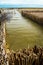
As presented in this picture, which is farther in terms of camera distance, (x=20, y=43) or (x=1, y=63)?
(x=20, y=43)

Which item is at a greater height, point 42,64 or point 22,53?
point 22,53

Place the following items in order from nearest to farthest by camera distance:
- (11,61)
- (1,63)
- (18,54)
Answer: (1,63) → (11,61) → (18,54)

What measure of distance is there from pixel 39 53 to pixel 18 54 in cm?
119

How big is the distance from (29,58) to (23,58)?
319 millimetres

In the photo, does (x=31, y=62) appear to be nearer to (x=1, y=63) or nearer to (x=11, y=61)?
(x=11, y=61)

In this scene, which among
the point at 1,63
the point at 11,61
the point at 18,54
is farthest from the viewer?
the point at 18,54

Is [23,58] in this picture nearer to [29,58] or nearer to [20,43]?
[29,58]

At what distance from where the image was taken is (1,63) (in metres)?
7.53

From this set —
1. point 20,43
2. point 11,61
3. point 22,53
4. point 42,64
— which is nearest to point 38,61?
point 42,64

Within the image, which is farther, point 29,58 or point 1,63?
point 29,58

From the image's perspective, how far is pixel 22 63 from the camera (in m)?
9.15

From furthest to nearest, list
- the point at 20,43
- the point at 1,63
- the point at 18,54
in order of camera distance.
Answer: the point at 20,43 < the point at 18,54 < the point at 1,63

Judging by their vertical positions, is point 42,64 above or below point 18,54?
below

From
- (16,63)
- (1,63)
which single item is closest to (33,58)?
(16,63)
